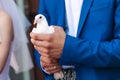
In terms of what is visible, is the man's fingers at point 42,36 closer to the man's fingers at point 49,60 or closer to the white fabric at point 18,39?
the man's fingers at point 49,60

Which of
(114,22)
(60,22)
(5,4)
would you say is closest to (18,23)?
(5,4)

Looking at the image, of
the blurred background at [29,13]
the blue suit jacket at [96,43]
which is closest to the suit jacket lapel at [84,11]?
the blue suit jacket at [96,43]

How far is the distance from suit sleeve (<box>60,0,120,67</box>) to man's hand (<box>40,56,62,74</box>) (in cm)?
6

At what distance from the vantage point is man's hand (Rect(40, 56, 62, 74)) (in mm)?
1068

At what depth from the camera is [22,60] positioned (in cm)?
202

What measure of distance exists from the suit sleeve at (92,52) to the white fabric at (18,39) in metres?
0.70

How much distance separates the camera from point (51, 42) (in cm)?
100

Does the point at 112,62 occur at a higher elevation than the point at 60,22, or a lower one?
lower

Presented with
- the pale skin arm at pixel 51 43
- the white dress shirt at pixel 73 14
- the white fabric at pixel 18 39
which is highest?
the white dress shirt at pixel 73 14

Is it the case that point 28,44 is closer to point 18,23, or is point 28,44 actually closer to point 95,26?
point 18,23

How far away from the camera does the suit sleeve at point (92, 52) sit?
1009mm

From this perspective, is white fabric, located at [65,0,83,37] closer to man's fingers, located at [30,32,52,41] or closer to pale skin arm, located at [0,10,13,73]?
man's fingers, located at [30,32,52,41]

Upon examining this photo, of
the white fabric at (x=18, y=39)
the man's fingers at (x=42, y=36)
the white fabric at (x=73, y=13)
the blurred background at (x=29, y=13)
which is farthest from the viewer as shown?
the blurred background at (x=29, y=13)

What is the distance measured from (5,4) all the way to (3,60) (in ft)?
1.06
